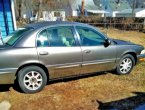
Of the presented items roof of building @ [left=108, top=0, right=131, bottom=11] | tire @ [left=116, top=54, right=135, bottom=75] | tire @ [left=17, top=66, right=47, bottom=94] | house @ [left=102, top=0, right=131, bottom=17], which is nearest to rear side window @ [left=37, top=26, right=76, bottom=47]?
tire @ [left=17, top=66, right=47, bottom=94]

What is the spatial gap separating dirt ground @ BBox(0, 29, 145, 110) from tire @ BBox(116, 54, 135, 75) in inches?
9.0

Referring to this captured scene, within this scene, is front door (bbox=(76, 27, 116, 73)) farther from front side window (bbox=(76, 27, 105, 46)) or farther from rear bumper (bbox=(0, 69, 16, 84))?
rear bumper (bbox=(0, 69, 16, 84))

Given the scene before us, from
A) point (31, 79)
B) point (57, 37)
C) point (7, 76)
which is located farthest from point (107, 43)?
point (7, 76)

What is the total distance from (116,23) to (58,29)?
2233 cm

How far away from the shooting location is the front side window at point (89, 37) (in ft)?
19.9

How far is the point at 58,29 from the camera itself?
580cm

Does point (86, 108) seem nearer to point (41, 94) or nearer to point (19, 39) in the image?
point (41, 94)

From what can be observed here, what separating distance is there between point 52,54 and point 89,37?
1227 mm

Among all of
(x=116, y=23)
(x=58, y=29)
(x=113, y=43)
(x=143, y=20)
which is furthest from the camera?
(x=116, y=23)

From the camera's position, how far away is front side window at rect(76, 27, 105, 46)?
19.9 ft

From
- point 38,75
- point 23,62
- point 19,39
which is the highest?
point 19,39

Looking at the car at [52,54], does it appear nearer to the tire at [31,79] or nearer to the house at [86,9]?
the tire at [31,79]

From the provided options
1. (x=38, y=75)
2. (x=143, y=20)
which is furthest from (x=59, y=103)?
(x=143, y=20)

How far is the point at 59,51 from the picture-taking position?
5.61 metres
